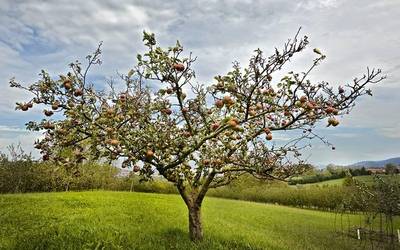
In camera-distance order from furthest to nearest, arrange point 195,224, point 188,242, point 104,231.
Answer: point 104,231, point 195,224, point 188,242

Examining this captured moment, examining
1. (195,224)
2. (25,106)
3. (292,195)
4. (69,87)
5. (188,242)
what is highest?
(69,87)

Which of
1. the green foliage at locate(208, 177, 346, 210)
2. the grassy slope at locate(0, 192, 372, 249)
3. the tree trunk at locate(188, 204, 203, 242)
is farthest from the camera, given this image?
the green foliage at locate(208, 177, 346, 210)

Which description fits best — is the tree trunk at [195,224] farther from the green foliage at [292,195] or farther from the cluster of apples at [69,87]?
the green foliage at [292,195]

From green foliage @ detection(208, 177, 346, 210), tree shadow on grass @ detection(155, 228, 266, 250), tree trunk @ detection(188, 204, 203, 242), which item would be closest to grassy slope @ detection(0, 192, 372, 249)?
tree shadow on grass @ detection(155, 228, 266, 250)

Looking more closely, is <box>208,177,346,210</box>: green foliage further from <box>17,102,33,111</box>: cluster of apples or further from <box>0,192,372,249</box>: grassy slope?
<box>17,102,33,111</box>: cluster of apples

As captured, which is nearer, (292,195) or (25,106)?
(25,106)

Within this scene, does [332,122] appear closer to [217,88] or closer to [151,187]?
[217,88]

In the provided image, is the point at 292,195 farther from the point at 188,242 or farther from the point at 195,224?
the point at 188,242

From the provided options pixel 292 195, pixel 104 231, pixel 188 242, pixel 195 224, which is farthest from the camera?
pixel 292 195

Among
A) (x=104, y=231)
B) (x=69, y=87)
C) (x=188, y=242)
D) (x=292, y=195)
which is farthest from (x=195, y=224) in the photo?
(x=292, y=195)

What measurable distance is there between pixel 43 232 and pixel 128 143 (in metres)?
6.78

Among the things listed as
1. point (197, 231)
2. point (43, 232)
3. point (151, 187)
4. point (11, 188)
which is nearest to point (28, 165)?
point (11, 188)

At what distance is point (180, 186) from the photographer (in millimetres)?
10148

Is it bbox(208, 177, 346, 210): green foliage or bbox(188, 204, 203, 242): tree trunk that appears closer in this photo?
bbox(188, 204, 203, 242): tree trunk
